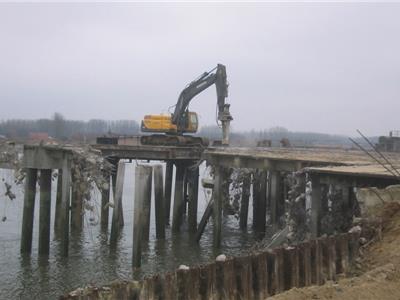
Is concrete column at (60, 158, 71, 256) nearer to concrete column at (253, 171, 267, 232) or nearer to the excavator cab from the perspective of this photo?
concrete column at (253, 171, 267, 232)

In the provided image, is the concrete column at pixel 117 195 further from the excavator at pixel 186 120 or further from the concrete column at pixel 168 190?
the excavator at pixel 186 120

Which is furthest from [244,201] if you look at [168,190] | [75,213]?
[75,213]

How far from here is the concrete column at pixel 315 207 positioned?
11.8 meters

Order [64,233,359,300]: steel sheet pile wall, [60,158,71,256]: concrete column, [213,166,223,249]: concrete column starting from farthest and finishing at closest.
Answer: [213,166,223,249]: concrete column → [60,158,71,256]: concrete column → [64,233,359,300]: steel sheet pile wall

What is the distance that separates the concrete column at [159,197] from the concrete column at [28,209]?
391 centimetres

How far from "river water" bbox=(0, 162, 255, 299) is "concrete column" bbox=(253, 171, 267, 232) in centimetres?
54

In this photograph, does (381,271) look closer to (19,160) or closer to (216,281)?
(216,281)

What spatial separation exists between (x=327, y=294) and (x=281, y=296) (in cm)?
59

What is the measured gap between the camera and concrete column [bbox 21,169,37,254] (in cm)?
1538

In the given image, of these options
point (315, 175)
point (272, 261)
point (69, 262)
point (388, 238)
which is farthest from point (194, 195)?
point (272, 261)

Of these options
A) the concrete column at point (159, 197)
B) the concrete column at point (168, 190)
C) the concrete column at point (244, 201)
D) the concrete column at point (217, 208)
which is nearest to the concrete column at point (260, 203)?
the concrete column at point (244, 201)

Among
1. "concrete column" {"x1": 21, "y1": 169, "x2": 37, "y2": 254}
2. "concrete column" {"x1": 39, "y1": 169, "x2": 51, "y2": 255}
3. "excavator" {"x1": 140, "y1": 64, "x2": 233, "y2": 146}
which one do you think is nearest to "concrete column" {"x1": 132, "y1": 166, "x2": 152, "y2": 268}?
"concrete column" {"x1": 39, "y1": 169, "x2": 51, "y2": 255}

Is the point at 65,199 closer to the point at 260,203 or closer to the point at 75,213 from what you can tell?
the point at 75,213

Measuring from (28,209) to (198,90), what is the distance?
50.2 ft
